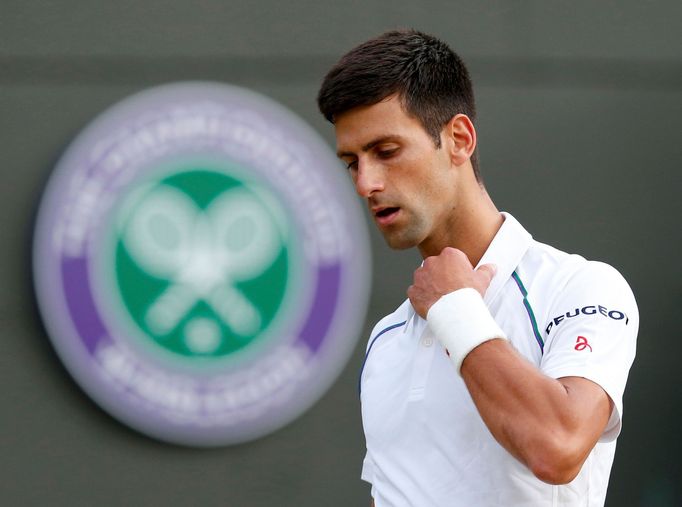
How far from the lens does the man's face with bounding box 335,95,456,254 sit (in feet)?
6.09

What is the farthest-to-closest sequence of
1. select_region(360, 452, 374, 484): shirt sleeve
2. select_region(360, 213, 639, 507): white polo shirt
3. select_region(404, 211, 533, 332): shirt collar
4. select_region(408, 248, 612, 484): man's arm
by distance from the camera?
1. select_region(360, 452, 374, 484): shirt sleeve
2. select_region(404, 211, 533, 332): shirt collar
3. select_region(360, 213, 639, 507): white polo shirt
4. select_region(408, 248, 612, 484): man's arm

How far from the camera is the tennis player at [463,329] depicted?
5.12 ft

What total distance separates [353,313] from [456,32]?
1.10m

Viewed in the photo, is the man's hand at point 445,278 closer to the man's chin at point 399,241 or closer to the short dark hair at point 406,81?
the man's chin at point 399,241

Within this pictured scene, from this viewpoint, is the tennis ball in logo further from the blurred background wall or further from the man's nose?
the man's nose

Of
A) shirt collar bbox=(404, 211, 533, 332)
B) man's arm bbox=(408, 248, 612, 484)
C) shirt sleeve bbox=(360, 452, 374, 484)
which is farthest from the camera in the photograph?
shirt sleeve bbox=(360, 452, 374, 484)

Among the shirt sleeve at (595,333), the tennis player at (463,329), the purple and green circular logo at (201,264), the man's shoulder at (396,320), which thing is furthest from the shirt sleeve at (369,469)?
the purple and green circular logo at (201,264)

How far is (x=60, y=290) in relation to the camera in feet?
11.3

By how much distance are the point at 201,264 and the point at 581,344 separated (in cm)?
212

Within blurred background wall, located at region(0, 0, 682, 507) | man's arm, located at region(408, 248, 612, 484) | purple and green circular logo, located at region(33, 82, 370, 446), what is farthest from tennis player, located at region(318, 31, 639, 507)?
blurred background wall, located at region(0, 0, 682, 507)

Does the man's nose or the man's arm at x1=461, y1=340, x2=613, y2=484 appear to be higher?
the man's nose

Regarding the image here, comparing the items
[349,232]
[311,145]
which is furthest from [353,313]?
[311,145]

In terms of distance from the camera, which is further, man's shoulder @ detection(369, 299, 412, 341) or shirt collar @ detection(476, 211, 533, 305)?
man's shoulder @ detection(369, 299, 412, 341)

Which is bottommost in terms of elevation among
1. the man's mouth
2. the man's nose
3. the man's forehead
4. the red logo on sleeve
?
the red logo on sleeve
